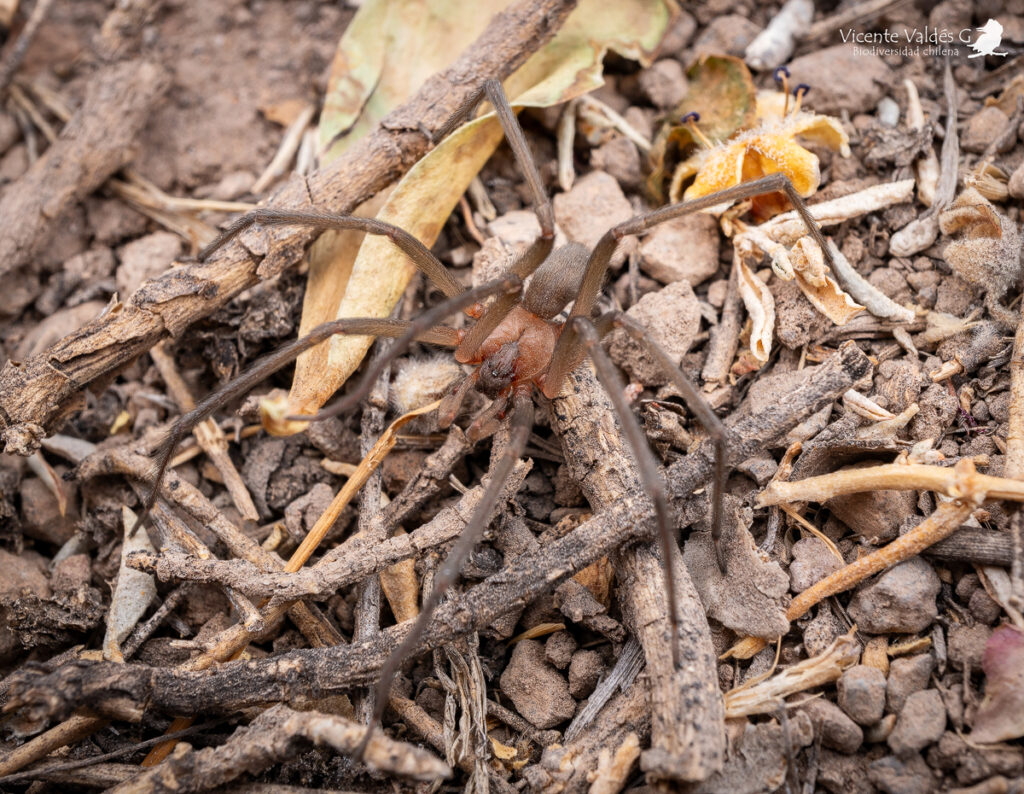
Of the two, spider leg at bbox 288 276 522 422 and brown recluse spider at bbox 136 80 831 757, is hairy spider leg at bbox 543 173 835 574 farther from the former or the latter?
spider leg at bbox 288 276 522 422

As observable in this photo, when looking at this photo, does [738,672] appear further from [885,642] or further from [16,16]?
[16,16]

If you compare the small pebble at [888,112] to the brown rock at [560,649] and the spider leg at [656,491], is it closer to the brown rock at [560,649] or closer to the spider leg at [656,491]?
the spider leg at [656,491]

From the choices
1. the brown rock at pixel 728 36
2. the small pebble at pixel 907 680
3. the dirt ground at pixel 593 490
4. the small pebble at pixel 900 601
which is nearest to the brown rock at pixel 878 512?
the dirt ground at pixel 593 490

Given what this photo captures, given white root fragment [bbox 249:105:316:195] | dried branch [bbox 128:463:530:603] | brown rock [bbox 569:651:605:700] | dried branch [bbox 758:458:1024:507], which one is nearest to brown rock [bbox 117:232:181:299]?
white root fragment [bbox 249:105:316:195]

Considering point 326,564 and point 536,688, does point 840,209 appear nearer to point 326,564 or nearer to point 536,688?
point 536,688

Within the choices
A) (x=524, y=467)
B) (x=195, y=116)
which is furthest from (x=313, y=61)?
(x=524, y=467)
